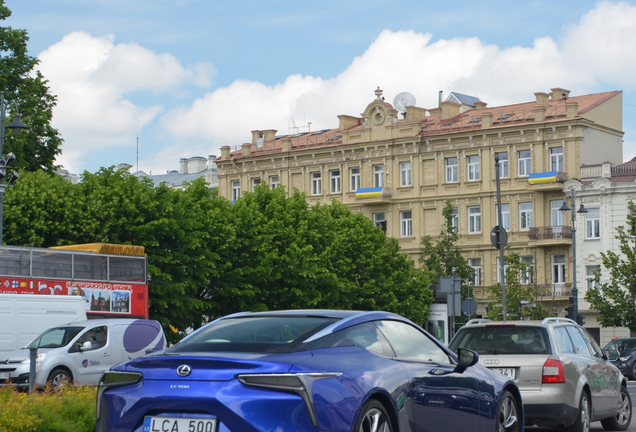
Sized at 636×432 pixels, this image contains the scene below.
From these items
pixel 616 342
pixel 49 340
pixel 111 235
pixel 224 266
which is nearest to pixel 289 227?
pixel 224 266

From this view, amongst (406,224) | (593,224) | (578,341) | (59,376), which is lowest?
(59,376)

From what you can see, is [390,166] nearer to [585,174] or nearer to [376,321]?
[585,174]

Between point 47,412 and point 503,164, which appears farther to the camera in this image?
point 503,164

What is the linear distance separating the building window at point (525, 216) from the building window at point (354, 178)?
12333mm

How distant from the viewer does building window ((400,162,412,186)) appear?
68312 millimetres

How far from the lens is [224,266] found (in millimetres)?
43250

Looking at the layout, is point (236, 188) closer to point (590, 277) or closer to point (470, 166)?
point (470, 166)

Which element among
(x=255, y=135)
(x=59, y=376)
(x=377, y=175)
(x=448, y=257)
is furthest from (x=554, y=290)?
(x=59, y=376)

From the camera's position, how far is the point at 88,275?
2881cm

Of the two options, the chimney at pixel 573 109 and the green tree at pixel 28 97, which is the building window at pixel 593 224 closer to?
the chimney at pixel 573 109

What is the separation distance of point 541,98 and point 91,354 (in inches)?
1900

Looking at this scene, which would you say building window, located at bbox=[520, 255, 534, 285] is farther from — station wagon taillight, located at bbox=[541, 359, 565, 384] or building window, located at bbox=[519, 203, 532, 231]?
station wagon taillight, located at bbox=[541, 359, 565, 384]

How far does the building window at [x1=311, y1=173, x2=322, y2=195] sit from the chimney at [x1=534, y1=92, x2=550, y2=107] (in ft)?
53.5

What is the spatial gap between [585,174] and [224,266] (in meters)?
26.9
